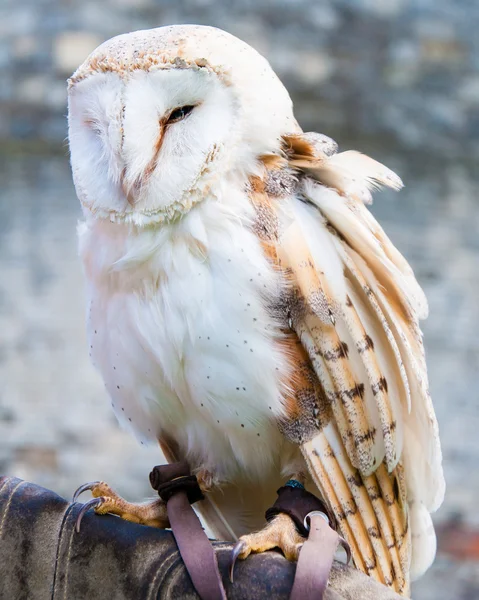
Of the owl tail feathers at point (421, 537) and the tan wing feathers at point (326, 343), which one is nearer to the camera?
the tan wing feathers at point (326, 343)

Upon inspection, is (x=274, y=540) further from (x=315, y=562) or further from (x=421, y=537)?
(x=421, y=537)

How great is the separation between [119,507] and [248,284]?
37 cm

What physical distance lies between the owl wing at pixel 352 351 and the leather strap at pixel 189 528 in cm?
17

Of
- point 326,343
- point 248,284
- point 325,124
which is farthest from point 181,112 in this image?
point 325,124

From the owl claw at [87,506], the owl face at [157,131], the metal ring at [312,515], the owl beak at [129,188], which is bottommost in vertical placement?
the metal ring at [312,515]

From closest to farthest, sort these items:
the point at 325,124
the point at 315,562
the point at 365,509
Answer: the point at 315,562, the point at 365,509, the point at 325,124

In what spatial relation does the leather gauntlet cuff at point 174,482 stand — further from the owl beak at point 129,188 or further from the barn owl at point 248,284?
the owl beak at point 129,188

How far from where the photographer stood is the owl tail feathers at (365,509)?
1.14m

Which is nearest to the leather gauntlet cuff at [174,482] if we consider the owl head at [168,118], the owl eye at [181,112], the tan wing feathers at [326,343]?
the tan wing feathers at [326,343]

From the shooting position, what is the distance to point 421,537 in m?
1.27

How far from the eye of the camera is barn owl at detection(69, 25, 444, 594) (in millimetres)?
1094

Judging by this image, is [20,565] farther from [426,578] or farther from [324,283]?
[426,578]

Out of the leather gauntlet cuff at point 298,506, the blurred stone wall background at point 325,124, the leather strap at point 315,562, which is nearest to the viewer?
the leather strap at point 315,562

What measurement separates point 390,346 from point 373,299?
0.07 m
